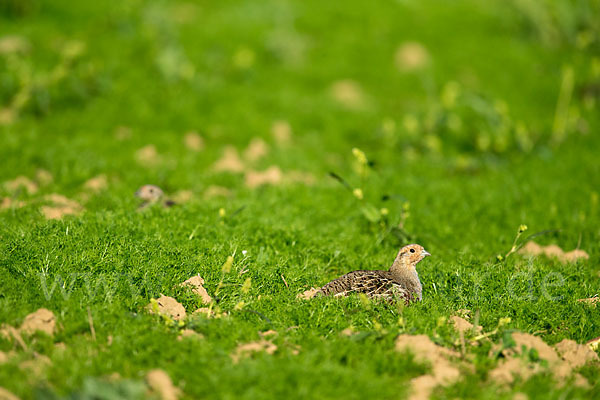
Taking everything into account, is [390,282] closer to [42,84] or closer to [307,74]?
[42,84]

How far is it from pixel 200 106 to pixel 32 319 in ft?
20.2

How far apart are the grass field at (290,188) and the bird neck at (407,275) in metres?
0.21

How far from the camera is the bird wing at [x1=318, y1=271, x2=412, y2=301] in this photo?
510 cm

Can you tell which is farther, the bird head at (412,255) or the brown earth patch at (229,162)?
the brown earth patch at (229,162)

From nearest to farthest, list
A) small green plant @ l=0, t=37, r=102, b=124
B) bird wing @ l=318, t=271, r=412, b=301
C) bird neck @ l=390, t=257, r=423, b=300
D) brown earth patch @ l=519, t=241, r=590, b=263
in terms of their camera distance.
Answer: bird wing @ l=318, t=271, r=412, b=301
bird neck @ l=390, t=257, r=423, b=300
brown earth patch @ l=519, t=241, r=590, b=263
small green plant @ l=0, t=37, r=102, b=124

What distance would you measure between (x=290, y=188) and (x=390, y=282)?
2917 mm

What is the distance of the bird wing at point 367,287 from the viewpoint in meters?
5.10

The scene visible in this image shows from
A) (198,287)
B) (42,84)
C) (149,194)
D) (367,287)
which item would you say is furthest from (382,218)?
(42,84)

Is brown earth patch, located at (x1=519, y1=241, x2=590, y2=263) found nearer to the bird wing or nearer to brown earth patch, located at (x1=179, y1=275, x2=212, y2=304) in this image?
the bird wing

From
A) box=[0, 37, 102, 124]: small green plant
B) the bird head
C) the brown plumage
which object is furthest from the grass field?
the bird head

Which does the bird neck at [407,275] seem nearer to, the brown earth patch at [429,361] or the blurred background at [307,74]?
the brown earth patch at [429,361]

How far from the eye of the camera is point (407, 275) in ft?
17.8

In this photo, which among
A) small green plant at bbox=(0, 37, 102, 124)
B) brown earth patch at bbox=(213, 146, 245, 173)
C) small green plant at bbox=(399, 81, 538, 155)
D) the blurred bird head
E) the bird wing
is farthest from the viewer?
small green plant at bbox=(399, 81, 538, 155)

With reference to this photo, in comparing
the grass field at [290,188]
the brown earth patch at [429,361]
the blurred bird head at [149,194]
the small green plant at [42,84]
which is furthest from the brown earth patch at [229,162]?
the brown earth patch at [429,361]
